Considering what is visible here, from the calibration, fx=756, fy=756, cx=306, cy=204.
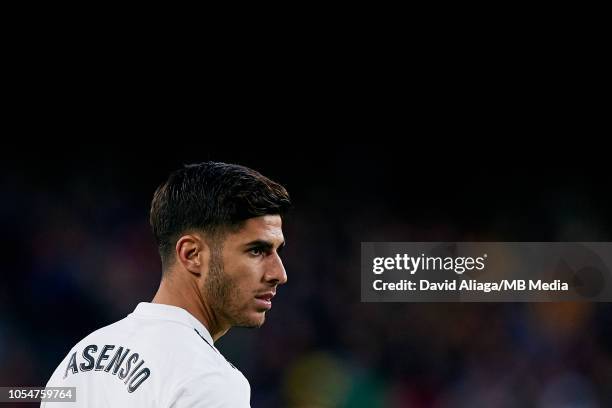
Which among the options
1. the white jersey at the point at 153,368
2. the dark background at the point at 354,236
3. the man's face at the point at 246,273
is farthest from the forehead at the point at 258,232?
the dark background at the point at 354,236

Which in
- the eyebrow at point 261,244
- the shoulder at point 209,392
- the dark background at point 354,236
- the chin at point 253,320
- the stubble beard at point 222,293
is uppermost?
the dark background at point 354,236

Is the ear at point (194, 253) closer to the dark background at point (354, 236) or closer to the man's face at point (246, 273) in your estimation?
the man's face at point (246, 273)

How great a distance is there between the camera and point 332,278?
4.02 m

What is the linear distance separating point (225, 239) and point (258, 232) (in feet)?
0.14

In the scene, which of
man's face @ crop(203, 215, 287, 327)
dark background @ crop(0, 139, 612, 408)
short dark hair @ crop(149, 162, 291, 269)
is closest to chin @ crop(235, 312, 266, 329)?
man's face @ crop(203, 215, 287, 327)

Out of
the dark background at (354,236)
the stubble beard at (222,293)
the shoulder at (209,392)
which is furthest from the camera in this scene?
the dark background at (354,236)

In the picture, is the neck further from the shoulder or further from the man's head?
the shoulder

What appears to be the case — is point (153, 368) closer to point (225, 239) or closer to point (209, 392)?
point (209, 392)

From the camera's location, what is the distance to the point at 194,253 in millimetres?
932

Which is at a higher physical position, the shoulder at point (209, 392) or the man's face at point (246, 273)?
the man's face at point (246, 273)

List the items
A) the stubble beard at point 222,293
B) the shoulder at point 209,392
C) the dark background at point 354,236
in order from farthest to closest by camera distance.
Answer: the dark background at point 354,236 → the stubble beard at point 222,293 → the shoulder at point 209,392

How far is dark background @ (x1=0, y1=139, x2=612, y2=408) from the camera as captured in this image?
12.8 ft

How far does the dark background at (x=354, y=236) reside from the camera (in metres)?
3.91

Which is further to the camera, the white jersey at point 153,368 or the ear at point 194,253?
the ear at point 194,253
